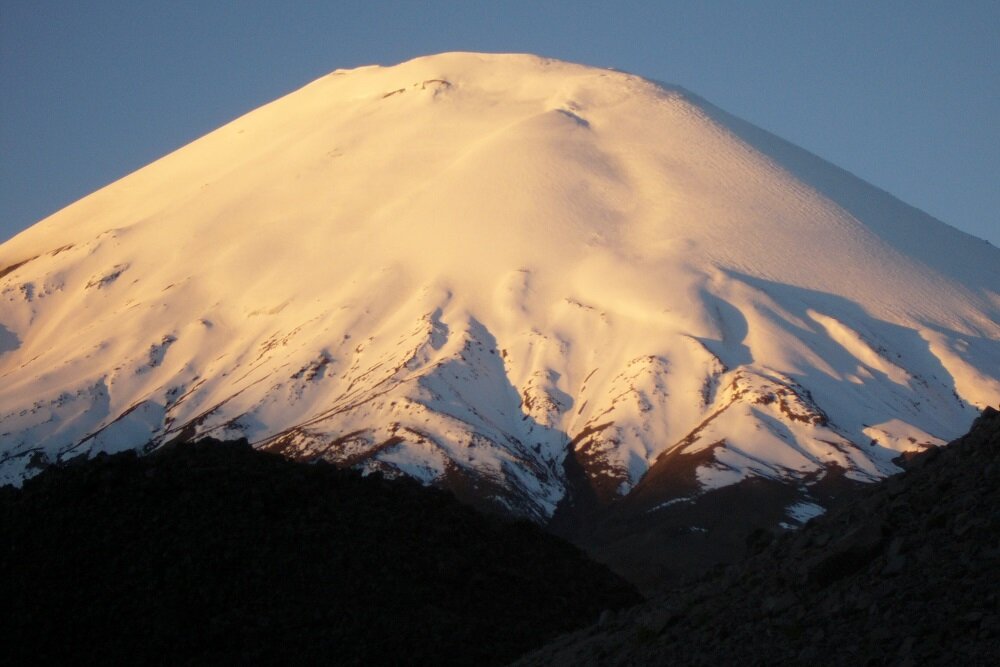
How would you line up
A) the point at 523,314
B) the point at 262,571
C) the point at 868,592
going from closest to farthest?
the point at 868,592 → the point at 262,571 → the point at 523,314

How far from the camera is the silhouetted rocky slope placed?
60.4 ft

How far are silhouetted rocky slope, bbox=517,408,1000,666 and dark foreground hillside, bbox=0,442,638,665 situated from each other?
618cm

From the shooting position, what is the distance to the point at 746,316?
147250 millimetres

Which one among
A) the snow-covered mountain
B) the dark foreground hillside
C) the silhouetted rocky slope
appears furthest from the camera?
the snow-covered mountain

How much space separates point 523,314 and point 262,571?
119934mm

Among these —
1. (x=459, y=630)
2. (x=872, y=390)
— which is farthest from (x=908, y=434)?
(x=459, y=630)

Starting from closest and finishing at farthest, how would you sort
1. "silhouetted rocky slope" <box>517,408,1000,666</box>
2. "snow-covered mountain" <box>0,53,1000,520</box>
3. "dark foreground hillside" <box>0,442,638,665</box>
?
"silhouetted rocky slope" <box>517,408,1000,666</box> → "dark foreground hillside" <box>0,442,638,665</box> → "snow-covered mountain" <box>0,53,1000,520</box>

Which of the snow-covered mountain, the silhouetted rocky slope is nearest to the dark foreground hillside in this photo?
the silhouetted rocky slope

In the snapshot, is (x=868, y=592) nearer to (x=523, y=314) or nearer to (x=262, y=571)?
(x=262, y=571)

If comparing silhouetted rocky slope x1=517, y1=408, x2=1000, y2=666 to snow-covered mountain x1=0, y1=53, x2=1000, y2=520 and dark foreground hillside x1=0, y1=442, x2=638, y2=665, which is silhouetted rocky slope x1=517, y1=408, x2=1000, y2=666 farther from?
snow-covered mountain x1=0, y1=53, x2=1000, y2=520

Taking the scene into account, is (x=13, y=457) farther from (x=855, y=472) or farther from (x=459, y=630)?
(x=459, y=630)

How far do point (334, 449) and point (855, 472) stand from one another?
40.7m

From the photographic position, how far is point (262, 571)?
31.5m

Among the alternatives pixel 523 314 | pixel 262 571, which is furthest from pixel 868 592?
pixel 523 314
